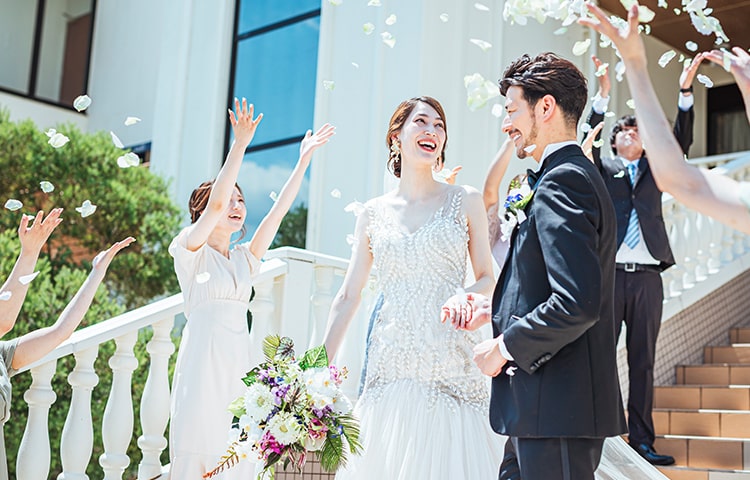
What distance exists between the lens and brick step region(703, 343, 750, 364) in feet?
22.6

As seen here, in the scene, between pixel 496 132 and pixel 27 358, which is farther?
pixel 496 132

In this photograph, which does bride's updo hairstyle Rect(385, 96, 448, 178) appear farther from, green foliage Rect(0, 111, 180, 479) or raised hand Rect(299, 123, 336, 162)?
green foliage Rect(0, 111, 180, 479)

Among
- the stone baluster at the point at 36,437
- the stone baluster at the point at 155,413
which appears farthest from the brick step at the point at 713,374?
the stone baluster at the point at 36,437

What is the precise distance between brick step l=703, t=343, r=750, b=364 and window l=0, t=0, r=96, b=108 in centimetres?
964

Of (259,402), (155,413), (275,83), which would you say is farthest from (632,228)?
(275,83)

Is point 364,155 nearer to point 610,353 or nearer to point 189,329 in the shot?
point 189,329

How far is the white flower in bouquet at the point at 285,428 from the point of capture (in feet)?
9.18

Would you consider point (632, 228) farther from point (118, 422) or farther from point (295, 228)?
point (295, 228)

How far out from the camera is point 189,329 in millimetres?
3891

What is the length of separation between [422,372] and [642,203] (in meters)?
2.95

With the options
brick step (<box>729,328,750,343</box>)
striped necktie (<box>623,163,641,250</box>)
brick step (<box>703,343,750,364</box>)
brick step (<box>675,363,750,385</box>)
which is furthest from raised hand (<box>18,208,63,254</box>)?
brick step (<box>729,328,750,343</box>)

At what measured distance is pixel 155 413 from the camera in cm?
433

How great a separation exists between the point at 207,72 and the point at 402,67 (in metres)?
3.58

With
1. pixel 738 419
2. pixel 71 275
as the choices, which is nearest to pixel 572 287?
pixel 738 419
